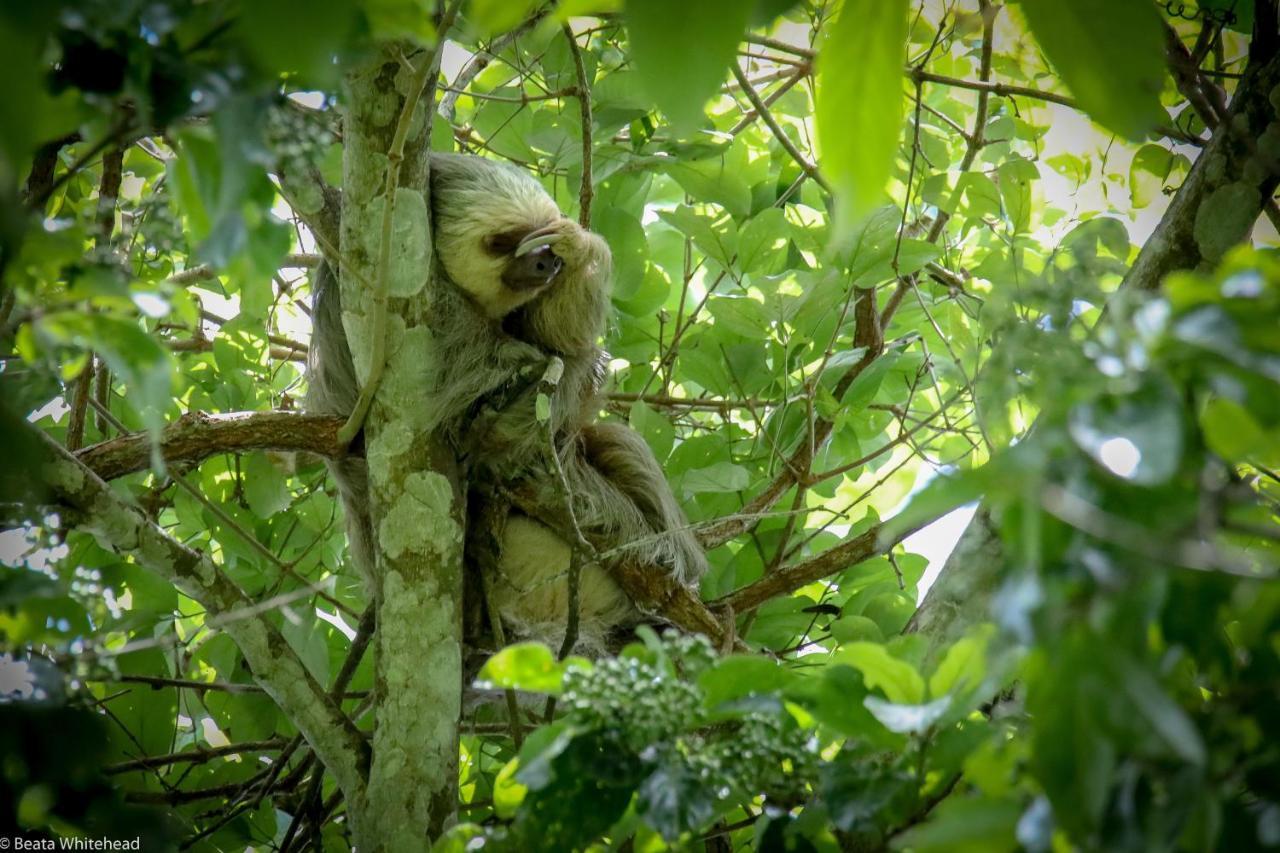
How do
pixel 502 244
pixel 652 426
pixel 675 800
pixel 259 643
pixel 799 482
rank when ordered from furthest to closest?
1. pixel 652 426
2. pixel 502 244
3. pixel 799 482
4. pixel 259 643
5. pixel 675 800

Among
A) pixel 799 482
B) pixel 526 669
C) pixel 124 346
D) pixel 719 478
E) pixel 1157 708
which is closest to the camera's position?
pixel 1157 708

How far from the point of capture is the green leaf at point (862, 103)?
105 centimetres

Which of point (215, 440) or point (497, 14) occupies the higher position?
point (215, 440)

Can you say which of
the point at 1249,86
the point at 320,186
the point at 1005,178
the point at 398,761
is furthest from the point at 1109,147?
the point at 398,761

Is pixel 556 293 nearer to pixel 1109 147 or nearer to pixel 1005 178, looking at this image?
pixel 1005 178

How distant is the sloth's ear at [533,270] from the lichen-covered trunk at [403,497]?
0.75m

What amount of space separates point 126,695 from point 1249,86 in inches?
148

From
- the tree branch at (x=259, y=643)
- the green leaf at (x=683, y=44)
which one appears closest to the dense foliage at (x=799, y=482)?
the green leaf at (x=683, y=44)

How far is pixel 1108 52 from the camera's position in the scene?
105cm

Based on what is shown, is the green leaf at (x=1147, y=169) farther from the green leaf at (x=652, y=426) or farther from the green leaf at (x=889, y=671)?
the green leaf at (x=889, y=671)

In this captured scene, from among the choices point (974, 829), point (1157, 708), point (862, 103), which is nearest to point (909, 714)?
point (974, 829)

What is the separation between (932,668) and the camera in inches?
73.5

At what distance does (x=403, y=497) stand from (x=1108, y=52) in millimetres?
2248

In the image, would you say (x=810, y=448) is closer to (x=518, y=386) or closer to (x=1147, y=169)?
(x=518, y=386)
